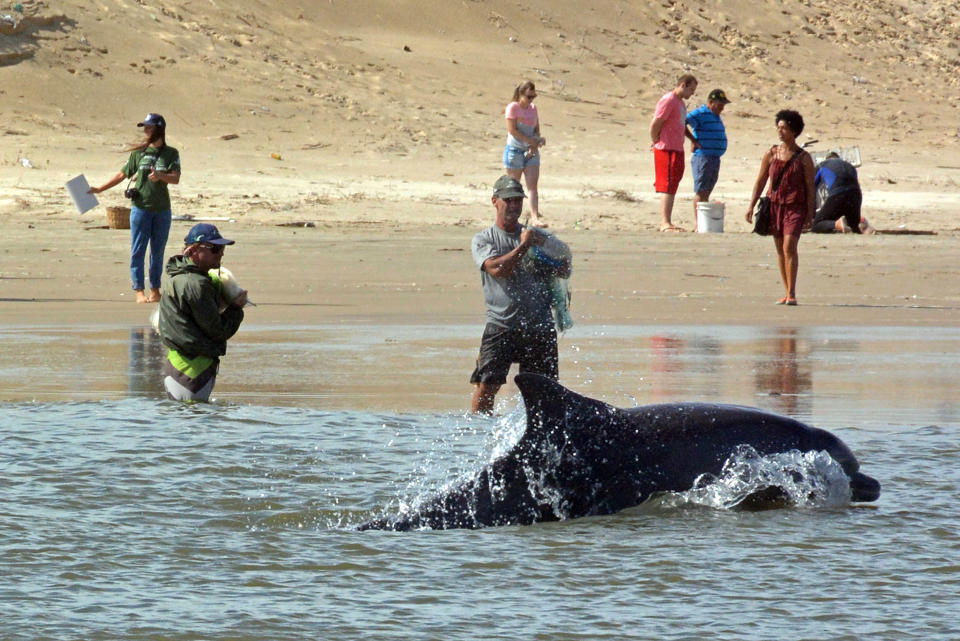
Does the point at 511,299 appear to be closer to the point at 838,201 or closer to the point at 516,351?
the point at 516,351

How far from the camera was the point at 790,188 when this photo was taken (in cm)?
1389

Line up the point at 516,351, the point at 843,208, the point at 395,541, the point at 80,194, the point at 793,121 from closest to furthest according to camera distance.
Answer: the point at 395,541 → the point at 516,351 → the point at 793,121 → the point at 80,194 → the point at 843,208

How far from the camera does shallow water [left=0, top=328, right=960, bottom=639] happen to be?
226 inches

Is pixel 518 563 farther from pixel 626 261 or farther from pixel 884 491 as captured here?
pixel 626 261

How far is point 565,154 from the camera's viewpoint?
1083 inches

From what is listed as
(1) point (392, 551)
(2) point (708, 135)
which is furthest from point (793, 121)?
(1) point (392, 551)

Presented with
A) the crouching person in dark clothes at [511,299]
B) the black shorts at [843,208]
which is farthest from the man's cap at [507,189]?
the black shorts at [843,208]

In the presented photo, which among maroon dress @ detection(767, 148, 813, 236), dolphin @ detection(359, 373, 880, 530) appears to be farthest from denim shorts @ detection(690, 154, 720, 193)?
Answer: dolphin @ detection(359, 373, 880, 530)

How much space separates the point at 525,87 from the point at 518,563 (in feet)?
43.0

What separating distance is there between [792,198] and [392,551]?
817cm

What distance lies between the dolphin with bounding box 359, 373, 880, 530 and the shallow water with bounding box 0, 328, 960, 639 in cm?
10

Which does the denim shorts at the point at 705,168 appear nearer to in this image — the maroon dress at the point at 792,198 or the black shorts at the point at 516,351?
the maroon dress at the point at 792,198

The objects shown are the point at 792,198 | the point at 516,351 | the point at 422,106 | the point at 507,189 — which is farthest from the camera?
the point at 422,106

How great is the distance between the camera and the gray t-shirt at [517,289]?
28.4 ft
